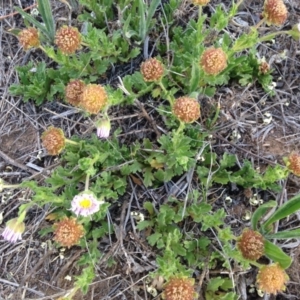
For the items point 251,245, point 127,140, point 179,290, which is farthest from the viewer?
point 127,140

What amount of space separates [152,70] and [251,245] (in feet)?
2.93

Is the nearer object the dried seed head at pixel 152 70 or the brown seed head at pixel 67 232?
the brown seed head at pixel 67 232

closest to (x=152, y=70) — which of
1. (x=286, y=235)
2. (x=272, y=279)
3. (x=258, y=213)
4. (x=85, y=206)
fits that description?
(x=85, y=206)

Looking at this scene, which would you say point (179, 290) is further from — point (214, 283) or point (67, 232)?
point (67, 232)

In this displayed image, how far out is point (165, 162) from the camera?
2479mm

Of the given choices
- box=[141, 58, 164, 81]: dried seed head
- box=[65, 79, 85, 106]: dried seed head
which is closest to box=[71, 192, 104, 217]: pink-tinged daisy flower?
box=[65, 79, 85, 106]: dried seed head

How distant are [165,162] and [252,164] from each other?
1.48ft

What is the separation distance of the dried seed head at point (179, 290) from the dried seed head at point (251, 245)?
0.28 meters

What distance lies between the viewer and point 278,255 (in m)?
2.08

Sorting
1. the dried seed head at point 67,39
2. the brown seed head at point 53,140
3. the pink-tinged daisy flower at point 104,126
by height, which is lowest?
the brown seed head at point 53,140

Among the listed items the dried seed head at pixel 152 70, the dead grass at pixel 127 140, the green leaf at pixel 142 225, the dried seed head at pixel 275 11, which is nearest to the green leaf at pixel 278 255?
the dead grass at pixel 127 140

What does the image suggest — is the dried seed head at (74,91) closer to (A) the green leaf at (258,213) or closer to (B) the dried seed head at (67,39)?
(B) the dried seed head at (67,39)

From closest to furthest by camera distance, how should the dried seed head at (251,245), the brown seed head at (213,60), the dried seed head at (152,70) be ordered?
the dried seed head at (251,245) → the brown seed head at (213,60) → the dried seed head at (152,70)

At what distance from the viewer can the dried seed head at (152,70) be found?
7.81ft
